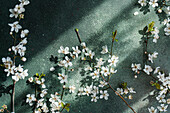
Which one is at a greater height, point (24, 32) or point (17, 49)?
point (24, 32)

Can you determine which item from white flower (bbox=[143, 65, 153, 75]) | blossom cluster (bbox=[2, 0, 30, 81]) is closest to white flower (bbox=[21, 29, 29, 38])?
blossom cluster (bbox=[2, 0, 30, 81])

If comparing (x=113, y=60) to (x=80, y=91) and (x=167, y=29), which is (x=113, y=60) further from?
(x=167, y=29)

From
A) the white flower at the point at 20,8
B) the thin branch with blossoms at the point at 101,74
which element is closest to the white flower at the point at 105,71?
the thin branch with blossoms at the point at 101,74

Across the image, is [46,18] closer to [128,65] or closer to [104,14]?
[104,14]

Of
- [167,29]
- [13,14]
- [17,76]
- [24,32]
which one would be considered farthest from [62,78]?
[167,29]

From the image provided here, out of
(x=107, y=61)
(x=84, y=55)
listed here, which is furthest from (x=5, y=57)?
(x=107, y=61)

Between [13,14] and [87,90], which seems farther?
[87,90]
